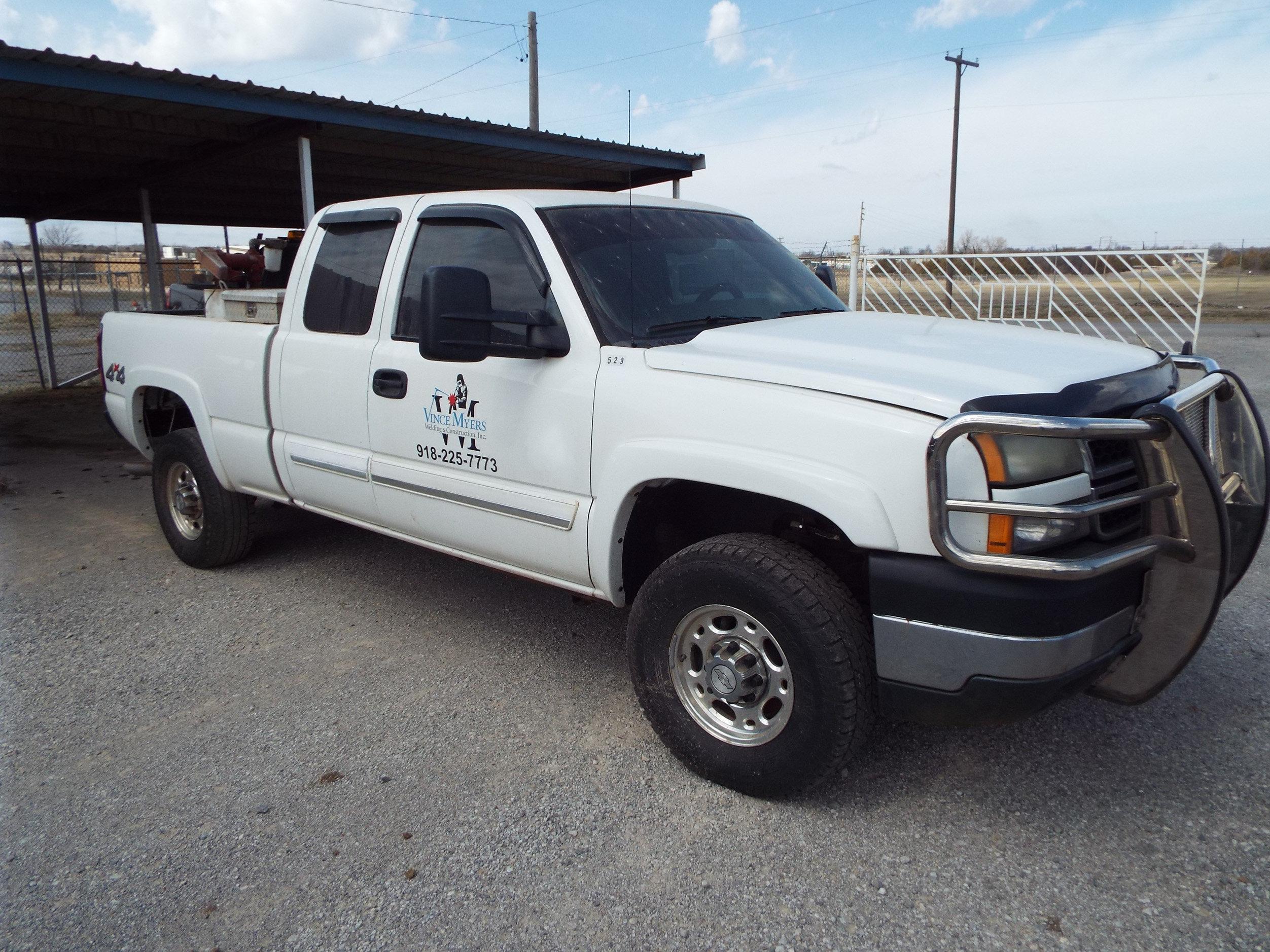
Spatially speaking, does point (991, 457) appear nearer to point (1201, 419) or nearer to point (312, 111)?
point (1201, 419)

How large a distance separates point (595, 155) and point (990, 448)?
10044mm

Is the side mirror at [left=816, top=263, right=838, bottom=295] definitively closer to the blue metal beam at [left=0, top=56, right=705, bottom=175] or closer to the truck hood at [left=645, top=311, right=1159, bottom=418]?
the truck hood at [left=645, top=311, right=1159, bottom=418]

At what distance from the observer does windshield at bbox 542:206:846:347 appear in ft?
11.4

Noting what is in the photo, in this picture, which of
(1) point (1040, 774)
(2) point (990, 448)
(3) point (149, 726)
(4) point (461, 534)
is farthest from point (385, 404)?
(1) point (1040, 774)

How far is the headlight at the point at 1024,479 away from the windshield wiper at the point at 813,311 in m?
1.45

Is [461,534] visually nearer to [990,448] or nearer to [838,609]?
[838,609]

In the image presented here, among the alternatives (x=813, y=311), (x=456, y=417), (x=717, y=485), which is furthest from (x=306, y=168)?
(x=717, y=485)

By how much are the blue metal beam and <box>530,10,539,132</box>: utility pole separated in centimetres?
1039

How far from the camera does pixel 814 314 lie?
396cm

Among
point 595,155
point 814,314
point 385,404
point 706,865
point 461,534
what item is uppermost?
point 595,155

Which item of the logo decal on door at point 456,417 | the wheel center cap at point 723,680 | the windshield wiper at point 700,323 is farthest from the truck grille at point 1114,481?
the logo decal on door at point 456,417

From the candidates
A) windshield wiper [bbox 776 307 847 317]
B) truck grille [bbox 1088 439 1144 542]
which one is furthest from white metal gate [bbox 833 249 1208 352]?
truck grille [bbox 1088 439 1144 542]

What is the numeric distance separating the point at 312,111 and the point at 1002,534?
847cm

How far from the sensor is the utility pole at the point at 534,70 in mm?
21453
